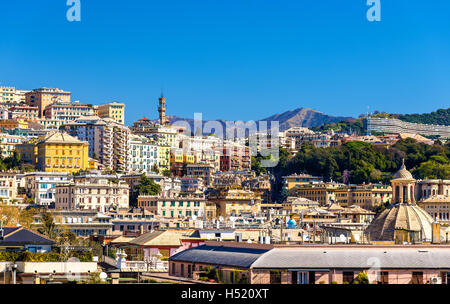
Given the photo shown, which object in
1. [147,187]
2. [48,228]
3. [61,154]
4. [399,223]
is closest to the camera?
[399,223]

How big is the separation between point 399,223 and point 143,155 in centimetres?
6946

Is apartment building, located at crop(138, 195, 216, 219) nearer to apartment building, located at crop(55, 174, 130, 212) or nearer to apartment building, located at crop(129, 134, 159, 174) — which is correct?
apartment building, located at crop(55, 174, 130, 212)

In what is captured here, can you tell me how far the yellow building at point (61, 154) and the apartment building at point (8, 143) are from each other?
597 centimetres

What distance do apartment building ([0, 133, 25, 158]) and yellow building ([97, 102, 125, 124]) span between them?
22475 mm

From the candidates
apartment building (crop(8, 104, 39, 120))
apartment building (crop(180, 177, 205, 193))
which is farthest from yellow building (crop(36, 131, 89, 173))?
apartment building (crop(8, 104, 39, 120))

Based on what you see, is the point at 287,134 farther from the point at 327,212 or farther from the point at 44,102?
the point at 327,212

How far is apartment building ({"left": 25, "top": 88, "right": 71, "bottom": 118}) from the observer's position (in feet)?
461

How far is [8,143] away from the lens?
4173 inches

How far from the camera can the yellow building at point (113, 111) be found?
13200 centimetres

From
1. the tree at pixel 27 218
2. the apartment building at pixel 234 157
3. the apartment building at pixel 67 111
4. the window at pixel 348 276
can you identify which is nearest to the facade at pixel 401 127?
the apartment building at pixel 234 157

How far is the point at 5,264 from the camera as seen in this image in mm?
29875

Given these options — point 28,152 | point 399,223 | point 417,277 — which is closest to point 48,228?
point 399,223

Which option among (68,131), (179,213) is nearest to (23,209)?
(179,213)

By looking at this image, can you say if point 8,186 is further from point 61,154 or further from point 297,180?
point 297,180
